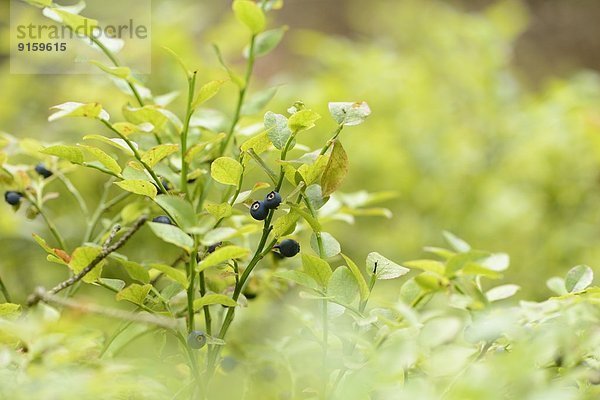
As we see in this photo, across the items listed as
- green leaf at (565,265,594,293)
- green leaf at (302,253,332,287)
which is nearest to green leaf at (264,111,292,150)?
green leaf at (302,253,332,287)

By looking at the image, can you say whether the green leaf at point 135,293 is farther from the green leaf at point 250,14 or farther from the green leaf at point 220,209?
the green leaf at point 250,14

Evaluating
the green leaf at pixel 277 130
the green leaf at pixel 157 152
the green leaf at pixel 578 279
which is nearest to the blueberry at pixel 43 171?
the green leaf at pixel 157 152

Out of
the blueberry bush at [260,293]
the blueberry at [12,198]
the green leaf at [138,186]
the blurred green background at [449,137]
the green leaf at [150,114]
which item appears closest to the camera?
the blueberry bush at [260,293]

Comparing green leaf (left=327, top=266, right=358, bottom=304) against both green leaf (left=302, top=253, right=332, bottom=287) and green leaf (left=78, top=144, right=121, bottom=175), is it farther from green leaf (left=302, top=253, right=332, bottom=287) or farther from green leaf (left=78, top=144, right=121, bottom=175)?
green leaf (left=78, top=144, right=121, bottom=175)

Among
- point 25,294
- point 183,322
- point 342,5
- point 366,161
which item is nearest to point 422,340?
point 183,322

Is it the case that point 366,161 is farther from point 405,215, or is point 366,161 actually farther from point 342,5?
point 342,5

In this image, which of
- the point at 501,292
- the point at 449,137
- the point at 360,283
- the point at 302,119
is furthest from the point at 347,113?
the point at 449,137
